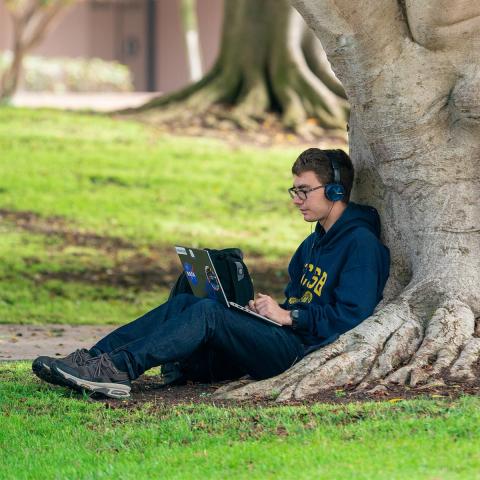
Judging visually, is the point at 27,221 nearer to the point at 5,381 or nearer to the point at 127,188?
the point at 127,188

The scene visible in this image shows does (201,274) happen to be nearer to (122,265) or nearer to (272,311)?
(272,311)

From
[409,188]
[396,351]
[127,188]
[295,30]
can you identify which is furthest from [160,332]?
[295,30]

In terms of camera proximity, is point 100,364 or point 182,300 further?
point 182,300

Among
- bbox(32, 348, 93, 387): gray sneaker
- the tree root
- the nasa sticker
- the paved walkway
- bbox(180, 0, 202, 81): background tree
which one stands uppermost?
bbox(180, 0, 202, 81): background tree

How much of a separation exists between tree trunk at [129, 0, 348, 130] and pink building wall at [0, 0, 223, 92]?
16.3 m

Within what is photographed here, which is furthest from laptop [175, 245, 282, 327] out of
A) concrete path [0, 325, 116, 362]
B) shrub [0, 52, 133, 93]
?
shrub [0, 52, 133, 93]

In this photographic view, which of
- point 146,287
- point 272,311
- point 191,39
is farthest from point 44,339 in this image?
point 191,39

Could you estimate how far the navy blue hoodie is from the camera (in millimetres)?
6512

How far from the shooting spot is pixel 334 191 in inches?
264

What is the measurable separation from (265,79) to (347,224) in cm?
1258

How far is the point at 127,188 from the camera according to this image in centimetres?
1608

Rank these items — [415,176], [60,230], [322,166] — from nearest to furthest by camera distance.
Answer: [322,166], [415,176], [60,230]

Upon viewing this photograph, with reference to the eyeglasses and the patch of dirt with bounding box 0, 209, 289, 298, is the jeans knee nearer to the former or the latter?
the eyeglasses

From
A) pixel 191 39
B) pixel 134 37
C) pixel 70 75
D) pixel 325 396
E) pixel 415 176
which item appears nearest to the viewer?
pixel 325 396
